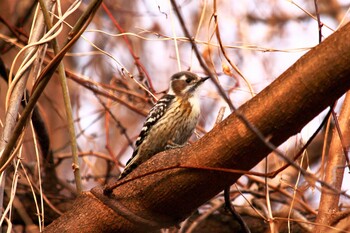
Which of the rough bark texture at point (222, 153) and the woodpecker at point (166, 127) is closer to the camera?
the rough bark texture at point (222, 153)

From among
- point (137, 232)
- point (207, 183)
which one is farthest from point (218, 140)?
point (137, 232)

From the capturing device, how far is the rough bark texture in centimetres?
242

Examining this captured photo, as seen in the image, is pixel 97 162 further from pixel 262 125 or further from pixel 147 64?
pixel 262 125

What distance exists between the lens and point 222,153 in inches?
108

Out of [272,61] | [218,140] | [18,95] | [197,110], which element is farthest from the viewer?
A: [272,61]

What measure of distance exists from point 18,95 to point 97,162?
428 cm

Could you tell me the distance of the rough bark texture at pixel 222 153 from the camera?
2.42 metres

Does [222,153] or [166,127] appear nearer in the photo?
[222,153]

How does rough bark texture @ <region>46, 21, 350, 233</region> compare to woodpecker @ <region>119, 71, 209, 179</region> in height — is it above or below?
below

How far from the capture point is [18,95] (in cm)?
350

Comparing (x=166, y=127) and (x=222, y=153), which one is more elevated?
(x=166, y=127)

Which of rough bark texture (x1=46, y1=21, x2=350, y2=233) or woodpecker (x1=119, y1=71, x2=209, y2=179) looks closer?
rough bark texture (x1=46, y1=21, x2=350, y2=233)

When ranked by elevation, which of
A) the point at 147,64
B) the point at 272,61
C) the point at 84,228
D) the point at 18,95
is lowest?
the point at 84,228

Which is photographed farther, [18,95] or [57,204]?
[57,204]
